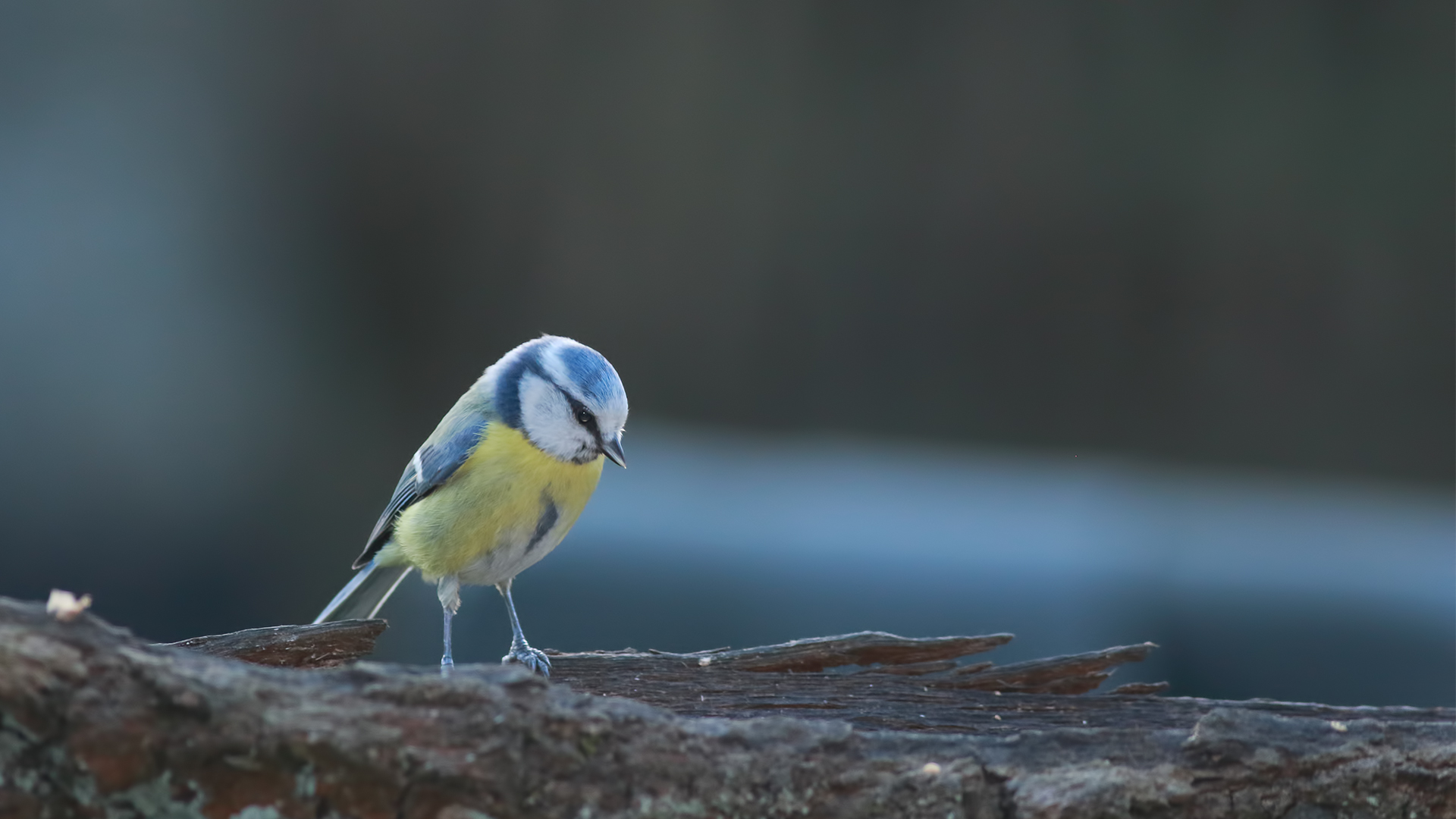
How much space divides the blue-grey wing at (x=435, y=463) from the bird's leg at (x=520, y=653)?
0.13 meters

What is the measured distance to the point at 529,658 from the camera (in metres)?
0.94

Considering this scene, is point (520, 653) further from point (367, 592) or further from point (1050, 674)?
point (1050, 674)

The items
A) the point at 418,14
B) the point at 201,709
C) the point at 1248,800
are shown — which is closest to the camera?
the point at 201,709

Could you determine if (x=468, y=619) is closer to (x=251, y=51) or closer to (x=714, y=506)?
(x=714, y=506)

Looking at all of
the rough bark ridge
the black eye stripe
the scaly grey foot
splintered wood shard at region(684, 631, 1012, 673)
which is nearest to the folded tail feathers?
the scaly grey foot

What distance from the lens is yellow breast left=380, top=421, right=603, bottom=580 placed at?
93 centimetres

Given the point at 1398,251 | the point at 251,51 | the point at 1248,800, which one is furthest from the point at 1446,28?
the point at 251,51

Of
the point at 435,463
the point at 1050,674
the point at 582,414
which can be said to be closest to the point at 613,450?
the point at 582,414

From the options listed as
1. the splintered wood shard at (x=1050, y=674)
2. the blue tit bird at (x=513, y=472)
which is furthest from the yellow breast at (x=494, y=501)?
the splintered wood shard at (x=1050, y=674)

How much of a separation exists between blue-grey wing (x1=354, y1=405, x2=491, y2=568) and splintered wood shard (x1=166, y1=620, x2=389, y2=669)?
180mm

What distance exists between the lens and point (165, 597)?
5.81 ft

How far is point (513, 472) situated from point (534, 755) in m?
0.43

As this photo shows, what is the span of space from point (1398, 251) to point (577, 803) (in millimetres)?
1618

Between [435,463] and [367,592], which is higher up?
[435,463]
